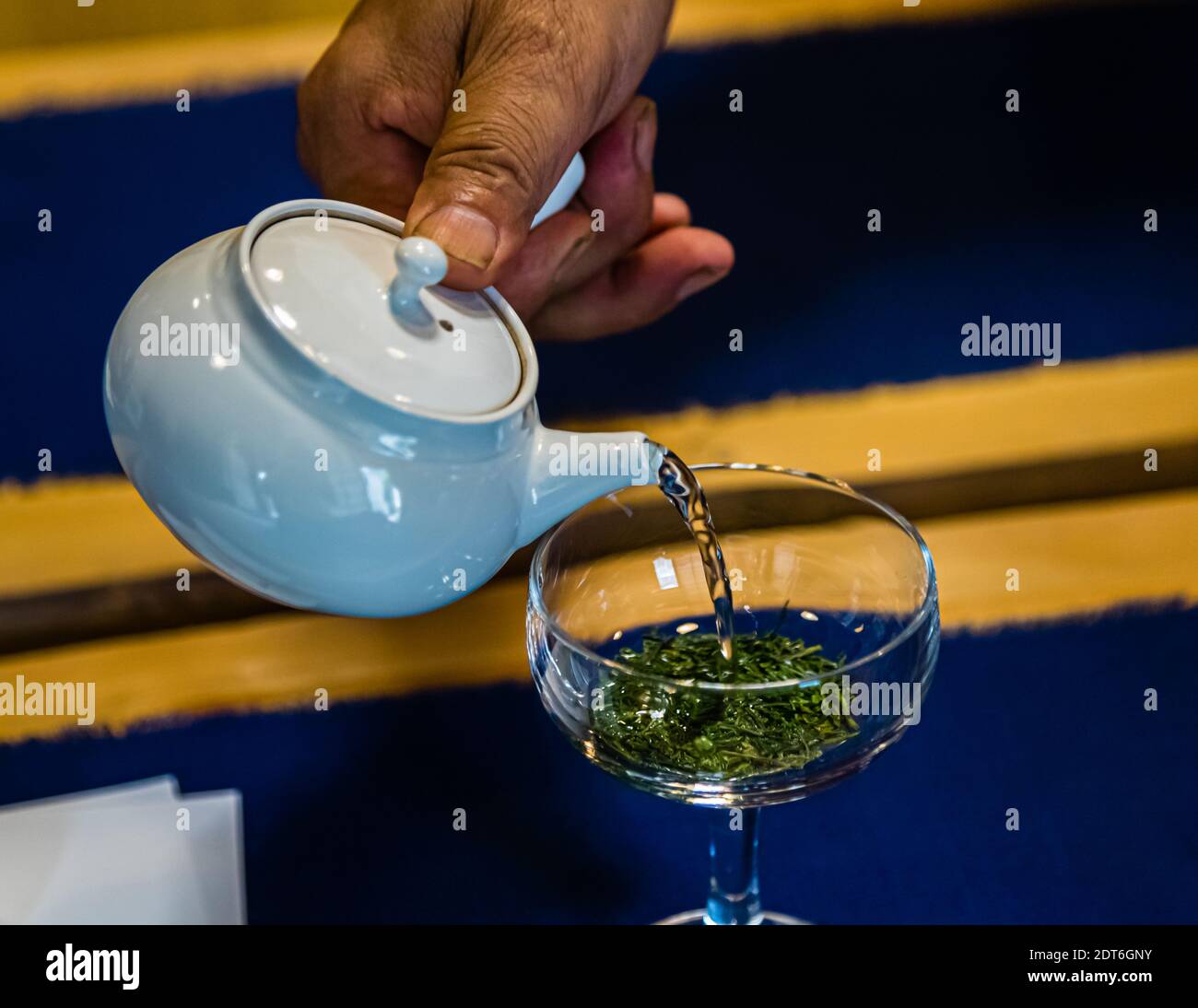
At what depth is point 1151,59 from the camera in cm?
129

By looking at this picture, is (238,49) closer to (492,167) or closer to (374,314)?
(492,167)

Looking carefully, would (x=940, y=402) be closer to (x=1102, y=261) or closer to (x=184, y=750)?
(x=1102, y=261)

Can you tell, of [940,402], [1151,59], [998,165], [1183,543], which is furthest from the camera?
[1151,59]

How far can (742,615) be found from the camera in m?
0.74

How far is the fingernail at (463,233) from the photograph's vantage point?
0.59 m

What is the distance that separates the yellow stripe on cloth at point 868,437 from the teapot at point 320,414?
0.37 meters

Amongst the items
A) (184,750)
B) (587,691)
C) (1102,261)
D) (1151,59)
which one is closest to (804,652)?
(587,691)
